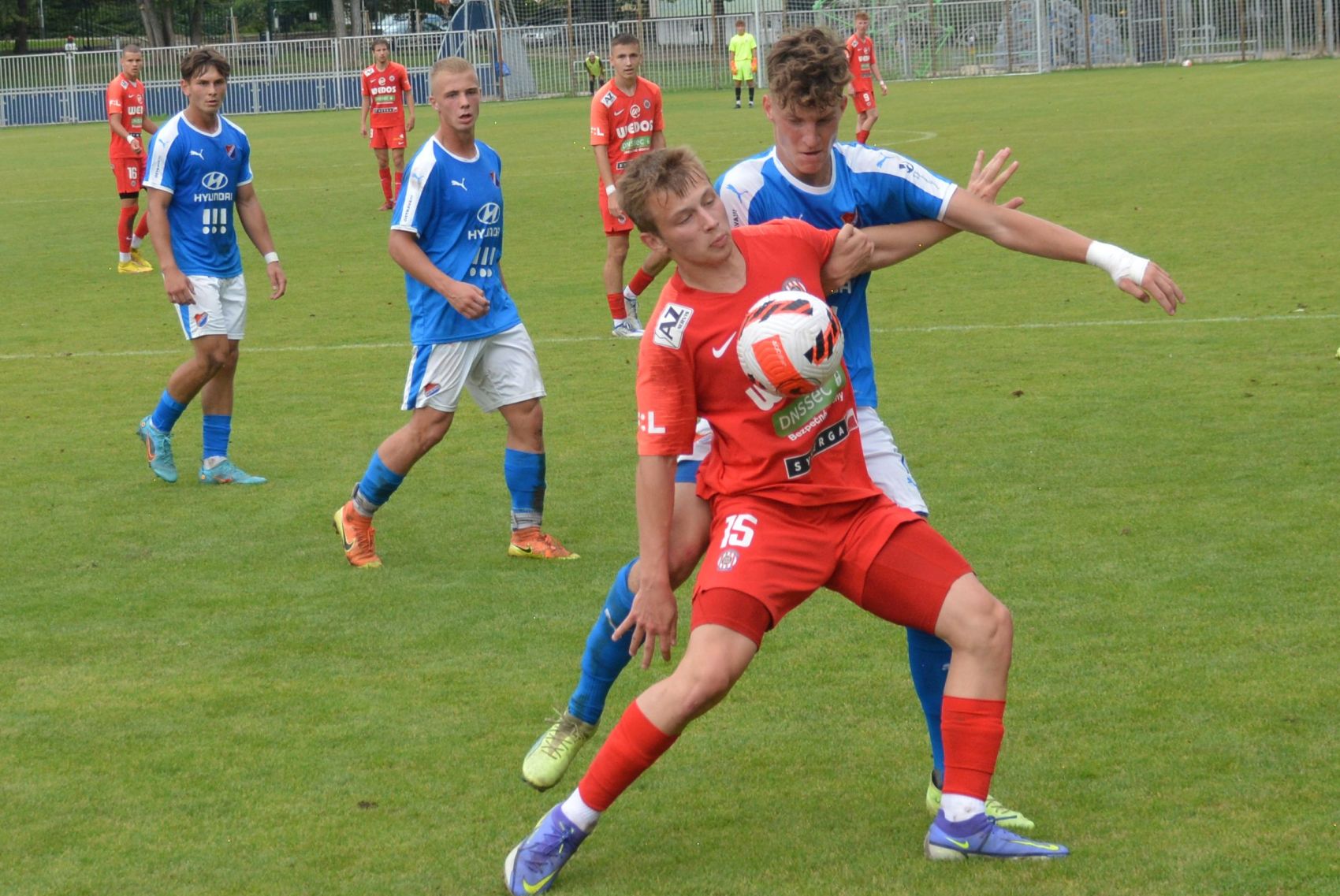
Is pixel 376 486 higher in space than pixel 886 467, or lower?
lower


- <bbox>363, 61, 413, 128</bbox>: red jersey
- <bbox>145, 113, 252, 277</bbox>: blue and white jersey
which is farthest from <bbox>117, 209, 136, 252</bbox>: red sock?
<bbox>145, 113, 252, 277</bbox>: blue and white jersey

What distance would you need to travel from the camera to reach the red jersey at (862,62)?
86.6 feet

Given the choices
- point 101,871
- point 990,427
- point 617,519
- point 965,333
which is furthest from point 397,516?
point 965,333

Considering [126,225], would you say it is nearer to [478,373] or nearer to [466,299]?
[478,373]

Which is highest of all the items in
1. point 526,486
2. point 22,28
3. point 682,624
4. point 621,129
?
point 22,28

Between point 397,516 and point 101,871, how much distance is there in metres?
3.97

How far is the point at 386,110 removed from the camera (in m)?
23.4

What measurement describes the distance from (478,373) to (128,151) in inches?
510

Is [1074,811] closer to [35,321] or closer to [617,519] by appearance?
[617,519]

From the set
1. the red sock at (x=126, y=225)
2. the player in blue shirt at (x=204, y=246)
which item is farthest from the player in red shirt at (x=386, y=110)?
the player in blue shirt at (x=204, y=246)

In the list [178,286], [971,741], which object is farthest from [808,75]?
[178,286]

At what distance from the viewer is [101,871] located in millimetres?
4309

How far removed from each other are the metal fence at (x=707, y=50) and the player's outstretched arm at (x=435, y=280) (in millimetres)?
42645

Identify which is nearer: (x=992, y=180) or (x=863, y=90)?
(x=992, y=180)
